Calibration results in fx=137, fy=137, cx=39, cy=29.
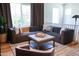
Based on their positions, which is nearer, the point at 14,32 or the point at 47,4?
the point at 47,4

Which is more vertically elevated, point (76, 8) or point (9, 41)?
point (76, 8)

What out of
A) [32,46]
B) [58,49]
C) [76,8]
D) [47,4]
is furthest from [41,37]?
[76,8]

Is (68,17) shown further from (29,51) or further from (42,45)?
(29,51)

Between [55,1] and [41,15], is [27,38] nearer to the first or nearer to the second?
[41,15]

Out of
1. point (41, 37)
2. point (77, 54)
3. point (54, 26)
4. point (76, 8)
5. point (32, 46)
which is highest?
point (76, 8)

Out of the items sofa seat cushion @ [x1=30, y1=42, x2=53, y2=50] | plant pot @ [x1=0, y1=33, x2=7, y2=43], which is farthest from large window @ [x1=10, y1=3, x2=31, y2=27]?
sofa seat cushion @ [x1=30, y1=42, x2=53, y2=50]

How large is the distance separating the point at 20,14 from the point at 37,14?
0.27 m

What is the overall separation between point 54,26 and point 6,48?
861mm

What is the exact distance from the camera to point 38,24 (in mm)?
2229

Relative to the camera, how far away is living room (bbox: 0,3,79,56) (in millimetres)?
2129

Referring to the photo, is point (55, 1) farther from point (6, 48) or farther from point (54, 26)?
point (6, 48)

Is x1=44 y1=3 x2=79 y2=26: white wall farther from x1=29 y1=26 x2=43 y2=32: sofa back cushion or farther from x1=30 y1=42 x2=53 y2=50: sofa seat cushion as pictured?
x1=30 y1=42 x2=53 y2=50: sofa seat cushion

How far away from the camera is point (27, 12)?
Answer: 218 cm

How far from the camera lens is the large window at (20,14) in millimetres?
2127
